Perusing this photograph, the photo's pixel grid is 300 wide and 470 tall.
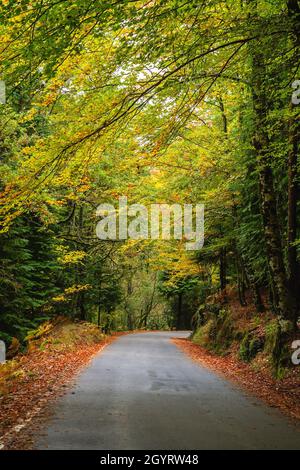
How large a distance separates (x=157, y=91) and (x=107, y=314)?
88.3 feet

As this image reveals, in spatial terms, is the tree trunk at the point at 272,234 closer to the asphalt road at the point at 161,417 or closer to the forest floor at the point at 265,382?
the forest floor at the point at 265,382

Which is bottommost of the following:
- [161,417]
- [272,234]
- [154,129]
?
[161,417]

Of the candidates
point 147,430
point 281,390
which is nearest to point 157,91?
point 147,430

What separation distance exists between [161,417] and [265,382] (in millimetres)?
4648

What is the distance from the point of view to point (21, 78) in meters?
6.57

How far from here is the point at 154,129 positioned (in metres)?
8.77

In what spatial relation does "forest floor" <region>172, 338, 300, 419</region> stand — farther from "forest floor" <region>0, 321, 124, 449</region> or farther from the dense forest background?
"forest floor" <region>0, 321, 124, 449</region>

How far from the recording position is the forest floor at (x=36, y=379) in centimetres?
645

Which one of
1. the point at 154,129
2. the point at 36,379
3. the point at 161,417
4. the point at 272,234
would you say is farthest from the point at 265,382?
the point at 154,129

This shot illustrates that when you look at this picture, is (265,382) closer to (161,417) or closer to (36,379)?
(161,417)

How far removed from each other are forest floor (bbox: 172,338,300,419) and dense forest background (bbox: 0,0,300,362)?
4.85 ft

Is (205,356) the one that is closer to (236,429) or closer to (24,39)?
(236,429)
